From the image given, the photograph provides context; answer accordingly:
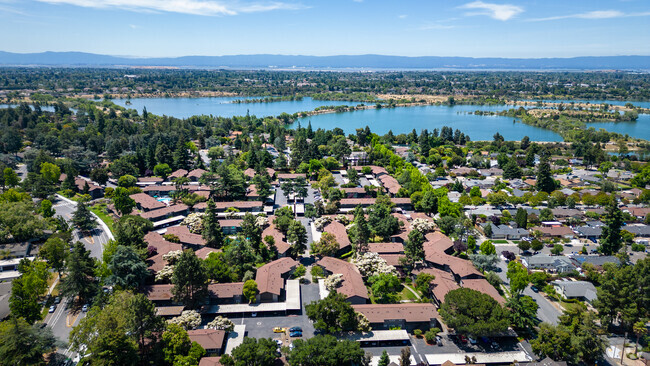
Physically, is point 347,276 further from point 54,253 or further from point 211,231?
point 54,253

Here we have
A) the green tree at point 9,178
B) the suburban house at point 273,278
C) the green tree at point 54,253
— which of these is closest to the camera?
the suburban house at point 273,278

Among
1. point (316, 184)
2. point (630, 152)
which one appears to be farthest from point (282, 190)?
point (630, 152)

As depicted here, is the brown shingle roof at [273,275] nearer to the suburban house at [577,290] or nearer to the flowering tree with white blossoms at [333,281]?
the flowering tree with white blossoms at [333,281]

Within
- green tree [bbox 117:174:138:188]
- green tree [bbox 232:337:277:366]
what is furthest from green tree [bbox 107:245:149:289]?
green tree [bbox 117:174:138:188]

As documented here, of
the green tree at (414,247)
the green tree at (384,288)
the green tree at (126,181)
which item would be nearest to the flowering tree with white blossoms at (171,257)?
the green tree at (384,288)

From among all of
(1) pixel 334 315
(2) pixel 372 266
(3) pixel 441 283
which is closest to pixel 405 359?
(1) pixel 334 315

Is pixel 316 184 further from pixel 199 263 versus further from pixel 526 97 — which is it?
pixel 526 97
